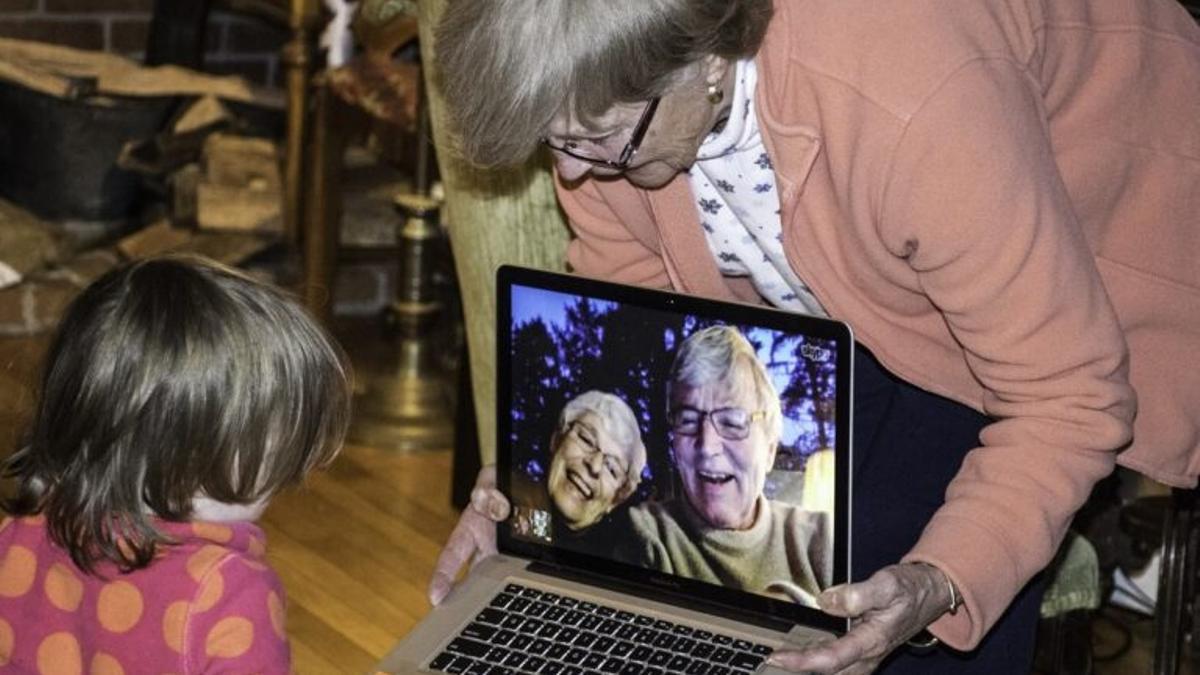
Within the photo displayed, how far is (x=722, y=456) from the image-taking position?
154 centimetres

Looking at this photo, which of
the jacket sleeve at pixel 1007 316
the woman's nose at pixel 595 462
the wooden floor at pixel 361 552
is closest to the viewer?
the jacket sleeve at pixel 1007 316

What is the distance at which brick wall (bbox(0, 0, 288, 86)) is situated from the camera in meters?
3.83

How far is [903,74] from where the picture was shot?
1.40m

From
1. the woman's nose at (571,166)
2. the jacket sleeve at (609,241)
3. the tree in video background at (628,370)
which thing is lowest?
the tree in video background at (628,370)

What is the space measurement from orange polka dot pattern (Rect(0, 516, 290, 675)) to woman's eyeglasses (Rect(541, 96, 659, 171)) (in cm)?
37

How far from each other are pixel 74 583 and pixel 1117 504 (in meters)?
1.33

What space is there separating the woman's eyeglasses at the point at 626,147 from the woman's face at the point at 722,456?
7.0 inches

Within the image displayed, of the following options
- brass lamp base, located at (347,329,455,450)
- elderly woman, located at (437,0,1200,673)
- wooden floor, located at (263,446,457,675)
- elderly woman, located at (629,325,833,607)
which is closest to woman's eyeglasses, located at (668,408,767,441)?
elderly woman, located at (629,325,833,607)

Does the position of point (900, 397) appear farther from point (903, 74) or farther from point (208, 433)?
point (208, 433)

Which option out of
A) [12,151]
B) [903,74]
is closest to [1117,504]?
[903,74]

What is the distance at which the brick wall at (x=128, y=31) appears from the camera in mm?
3834

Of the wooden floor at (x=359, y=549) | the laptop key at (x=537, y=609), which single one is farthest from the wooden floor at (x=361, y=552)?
the laptop key at (x=537, y=609)

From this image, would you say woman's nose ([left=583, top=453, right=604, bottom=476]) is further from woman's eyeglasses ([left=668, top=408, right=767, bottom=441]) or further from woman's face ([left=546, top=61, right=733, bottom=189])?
woman's face ([left=546, top=61, right=733, bottom=189])

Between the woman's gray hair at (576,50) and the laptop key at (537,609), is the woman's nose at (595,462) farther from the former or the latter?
the woman's gray hair at (576,50)
